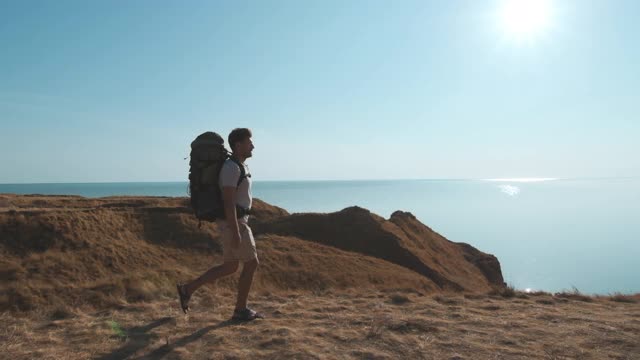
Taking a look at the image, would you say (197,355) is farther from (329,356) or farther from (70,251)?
(70,251)

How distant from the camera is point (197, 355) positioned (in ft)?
14.5

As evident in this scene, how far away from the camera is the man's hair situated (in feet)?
18.0

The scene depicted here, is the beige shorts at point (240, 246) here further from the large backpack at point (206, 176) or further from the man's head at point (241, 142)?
the man's head at point (241, 142)

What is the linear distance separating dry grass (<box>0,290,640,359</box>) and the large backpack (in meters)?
1.40

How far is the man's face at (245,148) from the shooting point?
18.0ft

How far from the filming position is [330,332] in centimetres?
527

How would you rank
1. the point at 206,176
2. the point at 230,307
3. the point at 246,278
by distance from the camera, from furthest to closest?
the point at 230,307 < the point at 246,278 < the point at 206,176

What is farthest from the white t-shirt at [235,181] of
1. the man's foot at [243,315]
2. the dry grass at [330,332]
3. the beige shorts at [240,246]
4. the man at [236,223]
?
the dry grass at [330,332]

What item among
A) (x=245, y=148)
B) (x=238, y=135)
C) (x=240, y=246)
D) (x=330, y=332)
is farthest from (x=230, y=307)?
(x=238, y=135)

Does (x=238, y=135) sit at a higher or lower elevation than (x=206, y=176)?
higher

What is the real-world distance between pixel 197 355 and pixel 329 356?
4.24ft

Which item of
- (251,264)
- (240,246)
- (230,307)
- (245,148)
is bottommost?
(230,307)

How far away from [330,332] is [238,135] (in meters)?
2.58

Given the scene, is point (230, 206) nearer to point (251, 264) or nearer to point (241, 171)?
point (241, 171)
